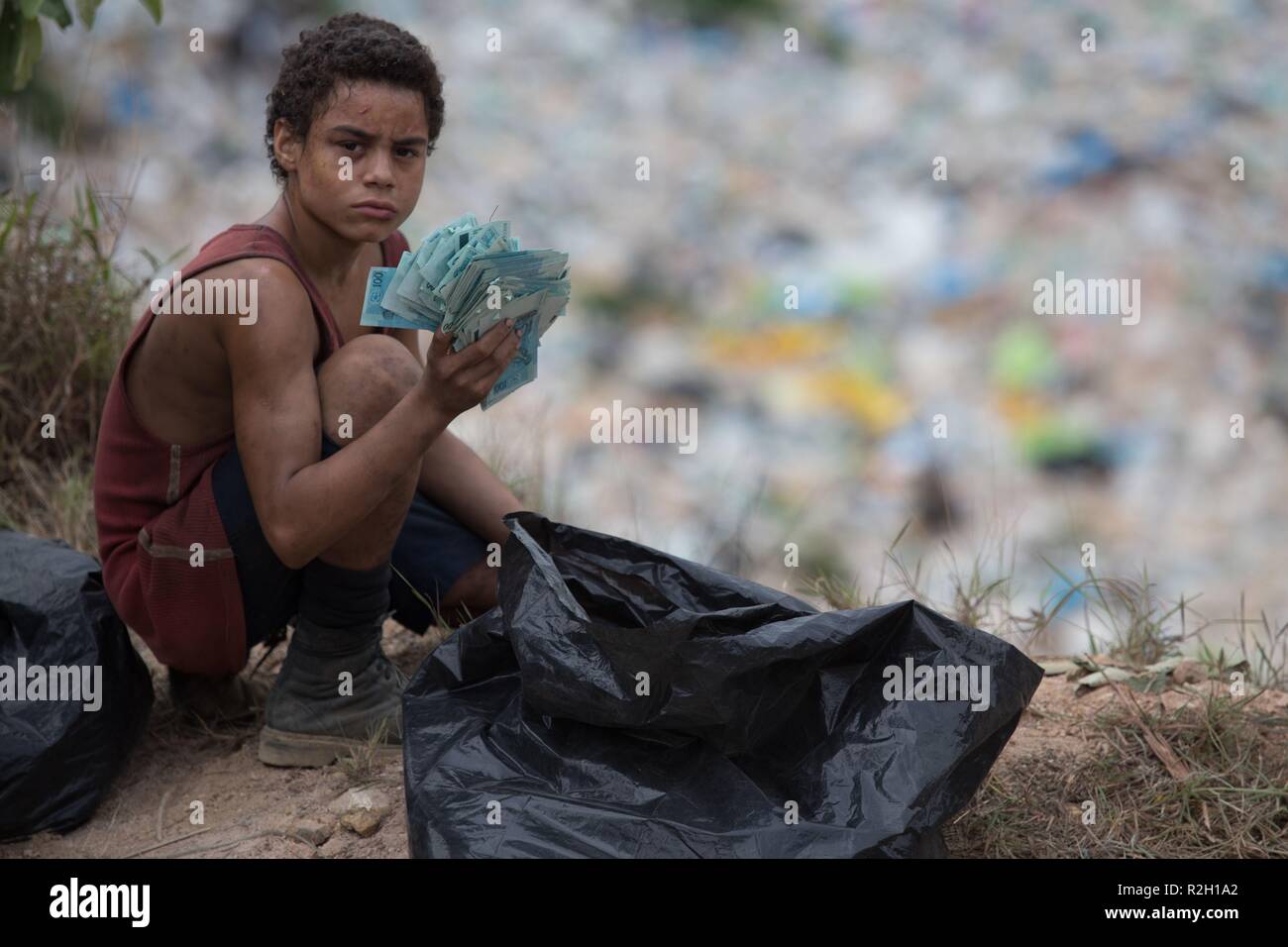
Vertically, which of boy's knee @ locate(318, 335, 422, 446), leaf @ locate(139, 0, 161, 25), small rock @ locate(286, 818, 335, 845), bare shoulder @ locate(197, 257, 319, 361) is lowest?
small rock @ locate(286, 818, 335, 845)

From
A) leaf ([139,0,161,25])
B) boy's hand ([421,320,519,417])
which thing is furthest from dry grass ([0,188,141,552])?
boy's hand ([421,320,519,417])

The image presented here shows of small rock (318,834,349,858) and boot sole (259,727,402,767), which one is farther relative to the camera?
boot sole (259,727,402,767)

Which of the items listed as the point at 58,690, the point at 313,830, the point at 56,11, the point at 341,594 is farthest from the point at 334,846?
the point at 56,11

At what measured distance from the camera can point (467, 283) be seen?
5.17 feet

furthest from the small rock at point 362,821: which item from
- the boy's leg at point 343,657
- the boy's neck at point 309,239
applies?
the boy's neck at point 309,239

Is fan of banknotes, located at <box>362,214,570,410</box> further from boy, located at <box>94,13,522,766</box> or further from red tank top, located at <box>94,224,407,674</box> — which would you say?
red tank top, located at <box>94,224,407,674</box>

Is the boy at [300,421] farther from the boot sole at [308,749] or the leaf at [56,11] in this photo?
the leaf at [56,11]

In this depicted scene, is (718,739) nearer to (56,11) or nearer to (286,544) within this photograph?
(286,544)

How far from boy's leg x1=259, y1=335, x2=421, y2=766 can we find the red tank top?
3.6 inches

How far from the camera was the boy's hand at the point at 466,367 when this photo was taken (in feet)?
5.37

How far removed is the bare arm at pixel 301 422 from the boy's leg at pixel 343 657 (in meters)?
0.11

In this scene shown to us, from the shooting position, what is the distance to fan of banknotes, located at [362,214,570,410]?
157 cm
